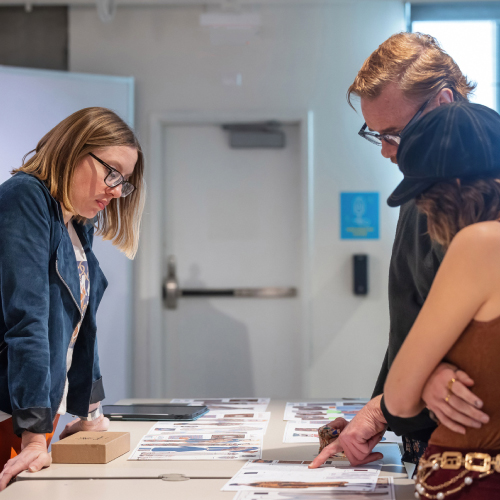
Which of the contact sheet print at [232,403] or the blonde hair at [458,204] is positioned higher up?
the blonde hair at [458,204]

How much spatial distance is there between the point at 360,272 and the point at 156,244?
139 centimetres

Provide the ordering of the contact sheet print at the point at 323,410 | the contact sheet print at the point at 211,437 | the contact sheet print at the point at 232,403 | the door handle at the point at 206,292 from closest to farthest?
the contact sheet print at the point at 211,437, the contact sheet print at the point at 323,410, the contact sheet print at the point at 232,403, the door handle at the point at 206,292

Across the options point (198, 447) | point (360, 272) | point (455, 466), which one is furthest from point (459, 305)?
point (360, 272)

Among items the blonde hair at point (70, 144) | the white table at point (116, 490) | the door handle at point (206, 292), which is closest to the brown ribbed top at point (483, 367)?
the white table at point (116, 490)

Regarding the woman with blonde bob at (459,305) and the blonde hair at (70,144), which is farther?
the blonde hair at (70,144)

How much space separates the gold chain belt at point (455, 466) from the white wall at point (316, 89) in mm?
3100

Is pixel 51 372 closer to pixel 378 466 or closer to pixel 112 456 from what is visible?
pixel 112 456

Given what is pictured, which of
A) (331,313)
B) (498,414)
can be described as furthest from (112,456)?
(331,313)

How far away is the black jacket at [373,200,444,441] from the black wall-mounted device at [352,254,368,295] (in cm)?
259

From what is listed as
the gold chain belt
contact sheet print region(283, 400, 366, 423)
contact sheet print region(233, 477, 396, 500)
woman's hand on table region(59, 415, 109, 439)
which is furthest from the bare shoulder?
woman's hand on table region(59, 415, 109, 439)

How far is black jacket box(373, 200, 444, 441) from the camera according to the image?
120 centimetres

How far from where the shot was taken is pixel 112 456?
53.9 inches

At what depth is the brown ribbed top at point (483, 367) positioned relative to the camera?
2.83 ft

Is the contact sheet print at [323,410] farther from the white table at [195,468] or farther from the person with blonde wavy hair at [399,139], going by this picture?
the person with blonde wavy hair at [399,139]
